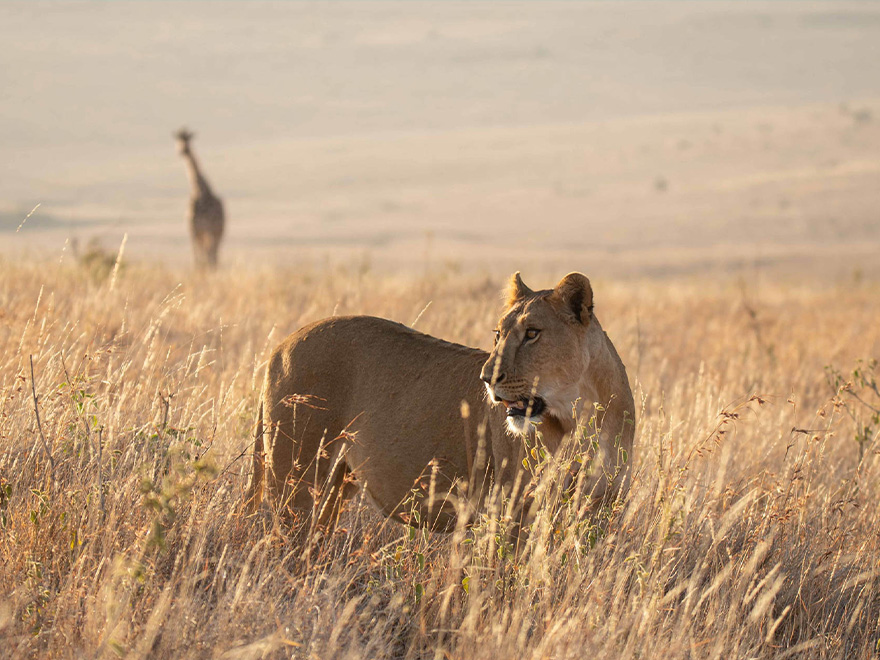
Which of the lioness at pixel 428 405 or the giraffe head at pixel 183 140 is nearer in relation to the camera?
the lioness at pixel 428 405

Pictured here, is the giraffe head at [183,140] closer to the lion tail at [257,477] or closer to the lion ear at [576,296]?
the lion tail at [257,477]

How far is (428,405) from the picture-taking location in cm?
463


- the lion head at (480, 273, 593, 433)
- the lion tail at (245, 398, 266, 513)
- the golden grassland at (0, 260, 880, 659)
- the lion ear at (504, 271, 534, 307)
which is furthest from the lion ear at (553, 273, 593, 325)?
the lion tail at (245, 398, 266, 513)

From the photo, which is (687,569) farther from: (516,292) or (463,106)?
(463,106)

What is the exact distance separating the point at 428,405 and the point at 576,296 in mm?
852

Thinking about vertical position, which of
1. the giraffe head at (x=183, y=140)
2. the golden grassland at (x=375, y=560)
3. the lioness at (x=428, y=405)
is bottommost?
the golden grassland at (x=375, y=560)

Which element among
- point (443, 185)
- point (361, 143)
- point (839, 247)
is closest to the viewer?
point (839, 247)

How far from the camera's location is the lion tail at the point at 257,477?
4.84m

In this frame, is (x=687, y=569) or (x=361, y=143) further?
(x=361, y=143)

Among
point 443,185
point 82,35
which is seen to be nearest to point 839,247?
point 443,185

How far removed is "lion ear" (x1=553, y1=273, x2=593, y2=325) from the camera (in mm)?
4312

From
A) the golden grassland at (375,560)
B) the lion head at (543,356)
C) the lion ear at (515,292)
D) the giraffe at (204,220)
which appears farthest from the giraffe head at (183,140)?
the lion head at (543,356)

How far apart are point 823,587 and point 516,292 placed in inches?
84.5

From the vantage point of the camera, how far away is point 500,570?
423 centimetres
